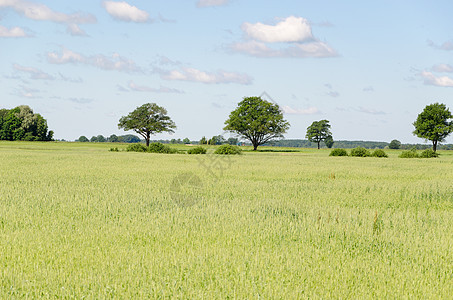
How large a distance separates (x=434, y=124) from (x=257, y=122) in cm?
3666

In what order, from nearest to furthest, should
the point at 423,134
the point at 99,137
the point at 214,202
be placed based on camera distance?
the point at 214,202
the point at 423,134
the point at 99,137

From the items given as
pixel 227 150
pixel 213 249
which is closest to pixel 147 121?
pixel 227 150

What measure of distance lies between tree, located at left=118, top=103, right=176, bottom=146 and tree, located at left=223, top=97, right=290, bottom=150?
15.0 meters

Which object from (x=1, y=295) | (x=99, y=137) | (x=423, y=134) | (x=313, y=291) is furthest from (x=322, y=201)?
(x=99, y=137)

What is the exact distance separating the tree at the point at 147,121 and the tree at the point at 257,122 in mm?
14988

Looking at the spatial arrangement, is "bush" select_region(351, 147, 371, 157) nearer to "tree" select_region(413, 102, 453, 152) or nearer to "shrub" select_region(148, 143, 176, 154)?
"shrub" select_region(148, 143, 176, 154)

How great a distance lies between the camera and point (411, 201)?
12672 millimetres

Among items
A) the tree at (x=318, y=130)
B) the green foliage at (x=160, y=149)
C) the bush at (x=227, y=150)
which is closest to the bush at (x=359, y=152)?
the bush at (x=227, y=150)

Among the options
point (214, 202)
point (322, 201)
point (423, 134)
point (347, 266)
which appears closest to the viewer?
point (347, 266)

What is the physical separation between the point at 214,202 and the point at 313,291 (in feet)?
20.1

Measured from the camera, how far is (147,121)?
283ft

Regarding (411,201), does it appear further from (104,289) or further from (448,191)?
(104,289)

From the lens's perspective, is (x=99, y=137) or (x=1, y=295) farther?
(x=99, y=137)

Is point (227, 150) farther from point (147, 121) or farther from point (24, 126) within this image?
point (24, 126)
